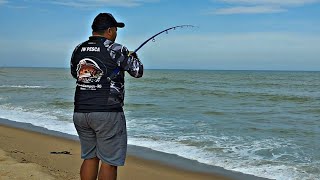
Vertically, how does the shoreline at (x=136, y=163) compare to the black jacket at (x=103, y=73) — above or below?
below

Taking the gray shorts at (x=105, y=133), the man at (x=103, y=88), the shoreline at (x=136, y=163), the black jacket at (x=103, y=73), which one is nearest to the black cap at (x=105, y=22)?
the man at (x=103, y=88)

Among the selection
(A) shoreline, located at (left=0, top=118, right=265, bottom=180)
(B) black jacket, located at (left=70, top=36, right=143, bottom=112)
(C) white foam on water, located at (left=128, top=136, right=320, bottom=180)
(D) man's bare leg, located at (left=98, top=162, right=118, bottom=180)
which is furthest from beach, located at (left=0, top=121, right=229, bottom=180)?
(B) black jacket, located at (left=70, top=36, right=143, bottom=112)

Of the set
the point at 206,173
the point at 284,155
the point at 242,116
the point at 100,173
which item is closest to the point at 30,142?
the point at 206,173

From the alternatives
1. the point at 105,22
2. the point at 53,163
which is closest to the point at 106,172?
the point at 105,22

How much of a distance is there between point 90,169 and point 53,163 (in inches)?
110

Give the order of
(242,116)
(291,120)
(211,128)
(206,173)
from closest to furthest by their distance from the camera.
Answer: (206,173)
(211,128)
(291,120)
(242,116)

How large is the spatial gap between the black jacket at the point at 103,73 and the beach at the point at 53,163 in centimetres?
193

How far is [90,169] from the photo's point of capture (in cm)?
346

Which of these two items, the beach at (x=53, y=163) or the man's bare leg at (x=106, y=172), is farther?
the beach at (x=53, y=163)

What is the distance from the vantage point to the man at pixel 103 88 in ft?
10.3

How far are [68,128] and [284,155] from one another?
209 inches

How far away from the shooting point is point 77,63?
10.7 ft

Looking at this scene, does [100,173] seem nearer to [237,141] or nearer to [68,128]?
[237,141]

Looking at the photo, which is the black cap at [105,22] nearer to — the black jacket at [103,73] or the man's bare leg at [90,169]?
the black jacket at [103,73]
